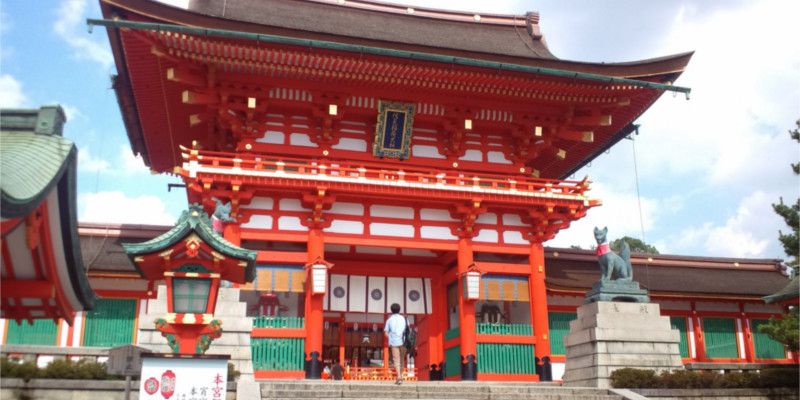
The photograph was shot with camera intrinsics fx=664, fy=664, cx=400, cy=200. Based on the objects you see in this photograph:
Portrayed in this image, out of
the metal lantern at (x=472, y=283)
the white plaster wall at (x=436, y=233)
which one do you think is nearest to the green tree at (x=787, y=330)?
the metal lantern at (x=472, y=283)

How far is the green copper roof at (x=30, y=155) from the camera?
5.51 m

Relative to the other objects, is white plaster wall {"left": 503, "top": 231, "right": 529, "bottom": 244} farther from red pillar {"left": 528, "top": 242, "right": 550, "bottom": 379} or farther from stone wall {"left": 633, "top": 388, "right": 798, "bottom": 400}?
stone wall {"left": 633, "top": 388, "right": 798, "bottom": 400}

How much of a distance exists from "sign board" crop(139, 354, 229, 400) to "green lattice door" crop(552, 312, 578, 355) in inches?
538

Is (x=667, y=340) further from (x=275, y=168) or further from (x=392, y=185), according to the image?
(x=275, y=168)

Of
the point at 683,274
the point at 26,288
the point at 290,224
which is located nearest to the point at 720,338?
the point at 683,274

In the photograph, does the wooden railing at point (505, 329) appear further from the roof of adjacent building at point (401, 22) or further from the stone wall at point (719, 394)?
the roof of adjacent building at point (401, 22)

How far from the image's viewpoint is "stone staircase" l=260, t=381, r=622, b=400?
40.1ft

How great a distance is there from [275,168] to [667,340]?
1077 cm

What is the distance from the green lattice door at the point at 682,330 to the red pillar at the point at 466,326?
834 cm

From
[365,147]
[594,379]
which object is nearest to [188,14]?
[365,147]

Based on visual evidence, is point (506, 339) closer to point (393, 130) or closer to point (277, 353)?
point (277, 353)

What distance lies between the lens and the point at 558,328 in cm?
2070

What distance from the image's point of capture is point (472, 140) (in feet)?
65.0

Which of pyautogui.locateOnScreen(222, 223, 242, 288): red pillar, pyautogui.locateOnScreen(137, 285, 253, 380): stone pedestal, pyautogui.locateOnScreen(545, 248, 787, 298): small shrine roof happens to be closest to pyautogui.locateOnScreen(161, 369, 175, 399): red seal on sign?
pyautogui.locateOnScreen(137, 285, 253, 380): stone pedestal
